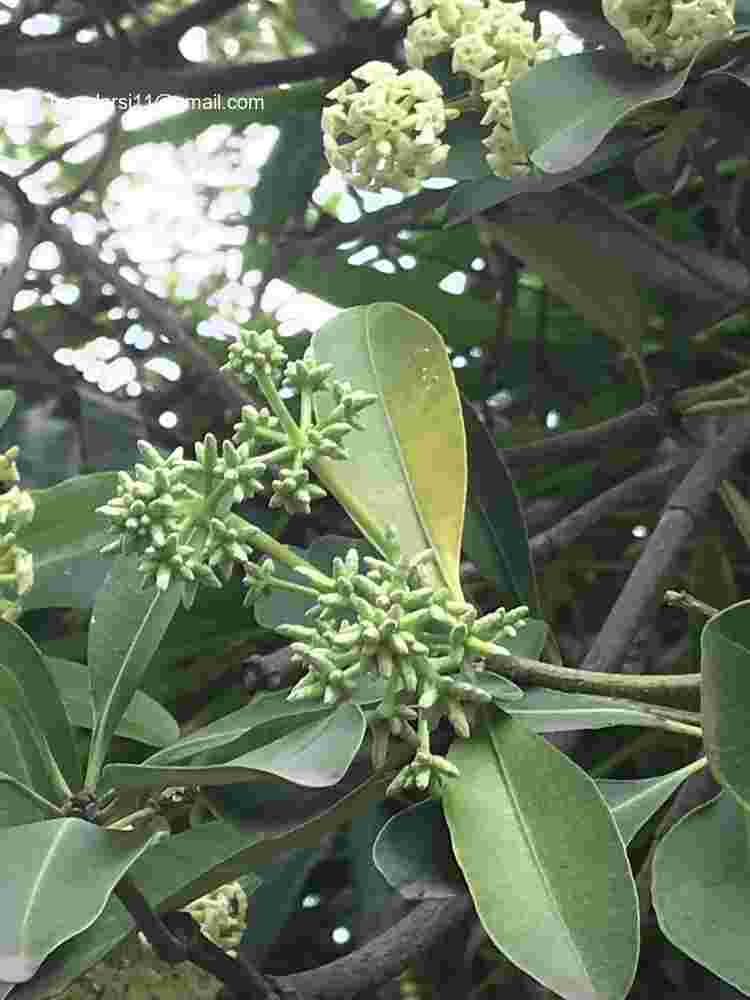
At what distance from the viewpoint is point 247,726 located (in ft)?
2.53

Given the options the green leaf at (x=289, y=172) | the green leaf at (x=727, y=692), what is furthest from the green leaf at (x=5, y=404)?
the green leaf at (x=289, y=172)

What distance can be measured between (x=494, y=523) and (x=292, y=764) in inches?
15.8

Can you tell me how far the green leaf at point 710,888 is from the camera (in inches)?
25.2

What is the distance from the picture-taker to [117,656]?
0.86m

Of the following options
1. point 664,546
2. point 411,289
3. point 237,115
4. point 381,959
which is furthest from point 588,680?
point 237,115

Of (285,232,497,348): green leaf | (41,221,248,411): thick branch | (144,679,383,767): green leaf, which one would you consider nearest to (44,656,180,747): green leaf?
(144,679,383,767): green leaf

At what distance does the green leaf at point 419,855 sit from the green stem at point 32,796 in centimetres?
15

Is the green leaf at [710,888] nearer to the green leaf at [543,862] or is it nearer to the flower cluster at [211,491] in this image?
the green leaf at [543,862]

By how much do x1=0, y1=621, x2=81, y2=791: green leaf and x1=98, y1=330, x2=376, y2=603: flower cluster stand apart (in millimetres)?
86

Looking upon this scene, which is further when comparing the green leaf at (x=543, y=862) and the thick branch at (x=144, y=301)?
the thick branch at (x=144, y=301)

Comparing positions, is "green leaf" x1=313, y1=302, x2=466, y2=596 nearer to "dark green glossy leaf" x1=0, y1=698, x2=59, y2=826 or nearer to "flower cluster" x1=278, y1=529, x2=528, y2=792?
"flower cluster" x1=278, y1=529, x2=528, y2=792

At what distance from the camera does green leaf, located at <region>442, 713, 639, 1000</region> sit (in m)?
0.62

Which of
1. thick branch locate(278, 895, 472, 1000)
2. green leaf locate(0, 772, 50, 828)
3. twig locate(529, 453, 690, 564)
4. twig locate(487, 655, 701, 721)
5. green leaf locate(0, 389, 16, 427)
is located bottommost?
twig locate(529, 453, 690, 564)

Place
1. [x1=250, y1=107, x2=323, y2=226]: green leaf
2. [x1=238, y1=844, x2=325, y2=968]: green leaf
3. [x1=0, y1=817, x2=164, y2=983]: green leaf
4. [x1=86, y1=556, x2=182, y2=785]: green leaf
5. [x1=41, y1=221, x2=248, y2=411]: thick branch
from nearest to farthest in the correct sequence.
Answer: [x1=0, y1=817, x2=164, y2=983]: green leaf
[x1=86, y1=556, x2=182, y2=785]: green leaf
[x1=238, y1=844, x2=325, y2=968]: green leaf
[x1=41, y1=221, x2=248, y2=411]: thick branch
[x1=250, y1=107, x2=323, y2=226]: green leaf
